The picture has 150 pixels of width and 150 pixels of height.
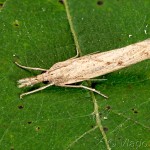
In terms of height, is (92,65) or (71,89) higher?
(92,65)

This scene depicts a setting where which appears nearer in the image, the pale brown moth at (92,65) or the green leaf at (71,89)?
the green leaf at (71,89)

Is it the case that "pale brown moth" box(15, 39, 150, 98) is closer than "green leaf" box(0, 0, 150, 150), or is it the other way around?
"green leaf" box(0, 0, 150, 150)

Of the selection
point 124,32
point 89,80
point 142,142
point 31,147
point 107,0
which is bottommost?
point 142,142

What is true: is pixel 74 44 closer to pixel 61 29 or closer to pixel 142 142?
pixel 61 29

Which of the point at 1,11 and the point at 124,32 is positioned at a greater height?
the point at 1,11

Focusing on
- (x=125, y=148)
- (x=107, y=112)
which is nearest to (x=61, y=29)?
(x=107, y=112)
